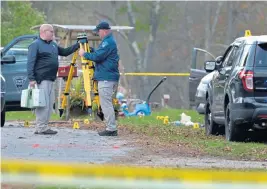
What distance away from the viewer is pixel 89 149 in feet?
43.9

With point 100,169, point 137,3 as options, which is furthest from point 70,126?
point 137,3

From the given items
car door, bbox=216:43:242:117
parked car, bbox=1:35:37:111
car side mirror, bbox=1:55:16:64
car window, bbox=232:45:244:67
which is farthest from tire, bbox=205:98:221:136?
parked car, bbox=1:35:37:111

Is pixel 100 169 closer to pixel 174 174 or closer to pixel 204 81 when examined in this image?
pixel 174 174

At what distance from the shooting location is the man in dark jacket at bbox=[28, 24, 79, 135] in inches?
621

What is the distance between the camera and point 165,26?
59438 millimetres

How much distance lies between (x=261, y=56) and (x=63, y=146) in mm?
3161

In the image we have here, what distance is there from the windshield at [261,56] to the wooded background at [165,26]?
1575 inches

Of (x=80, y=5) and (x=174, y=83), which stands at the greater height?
(x=80, y=5)

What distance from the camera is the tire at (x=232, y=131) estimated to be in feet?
48.5

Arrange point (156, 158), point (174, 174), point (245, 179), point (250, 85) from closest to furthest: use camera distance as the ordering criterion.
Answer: point (245, 179)
point (174, 174)
point (156, 158)
point (250, 85)

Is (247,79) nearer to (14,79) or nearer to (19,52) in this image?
(14,79)

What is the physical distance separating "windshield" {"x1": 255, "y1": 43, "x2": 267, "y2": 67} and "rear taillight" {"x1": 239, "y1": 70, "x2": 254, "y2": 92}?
Answer: 0.59 feet

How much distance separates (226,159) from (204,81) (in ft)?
32.9

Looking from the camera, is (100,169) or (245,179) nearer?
(245,179)
